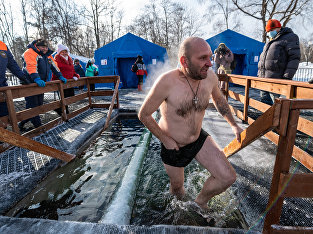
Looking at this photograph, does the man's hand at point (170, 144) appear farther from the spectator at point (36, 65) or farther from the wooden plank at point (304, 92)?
the spectator at point (36, 65)

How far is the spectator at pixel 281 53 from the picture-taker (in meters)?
4.08

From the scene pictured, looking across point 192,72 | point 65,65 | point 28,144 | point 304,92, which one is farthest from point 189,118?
point 65,65

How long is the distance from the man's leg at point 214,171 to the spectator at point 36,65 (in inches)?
163

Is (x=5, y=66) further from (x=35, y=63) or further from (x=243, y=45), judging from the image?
(x=243, y=45)

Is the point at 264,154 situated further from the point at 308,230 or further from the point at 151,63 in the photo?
the point at 151,63

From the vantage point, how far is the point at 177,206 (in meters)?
2.45

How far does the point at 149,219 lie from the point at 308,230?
4.81 ft

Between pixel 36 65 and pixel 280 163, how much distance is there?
5.10 metres

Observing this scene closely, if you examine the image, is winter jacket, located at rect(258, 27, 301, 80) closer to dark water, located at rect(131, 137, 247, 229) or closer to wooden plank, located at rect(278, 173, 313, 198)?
dark water, located at rect(131, 137, 247, 229)

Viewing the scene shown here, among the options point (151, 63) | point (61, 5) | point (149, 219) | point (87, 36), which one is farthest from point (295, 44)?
point (87, 36)

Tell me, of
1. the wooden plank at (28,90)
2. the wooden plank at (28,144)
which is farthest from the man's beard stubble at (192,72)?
the wooden plank at (28,90)

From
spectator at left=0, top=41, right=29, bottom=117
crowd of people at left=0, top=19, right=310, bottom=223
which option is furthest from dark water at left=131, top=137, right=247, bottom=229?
spectator at left=0, top=41, right=29, bottom=117

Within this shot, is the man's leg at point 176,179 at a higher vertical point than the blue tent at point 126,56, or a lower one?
lower

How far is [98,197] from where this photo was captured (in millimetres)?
2863
